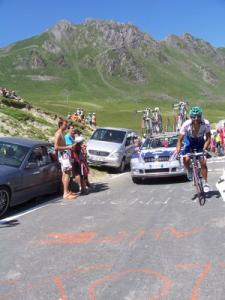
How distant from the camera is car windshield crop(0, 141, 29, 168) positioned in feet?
36.3

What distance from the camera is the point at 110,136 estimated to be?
812 inches

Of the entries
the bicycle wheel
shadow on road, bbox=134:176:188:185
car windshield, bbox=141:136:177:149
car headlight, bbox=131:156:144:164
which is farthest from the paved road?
car windshield, bbox=141:136:177:149

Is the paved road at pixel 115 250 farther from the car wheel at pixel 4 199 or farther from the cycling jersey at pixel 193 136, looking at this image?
the cycling jersey at pixel 193 136

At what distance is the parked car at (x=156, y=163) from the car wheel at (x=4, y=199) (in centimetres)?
554

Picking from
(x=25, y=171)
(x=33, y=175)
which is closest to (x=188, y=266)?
(x=25, y=171)

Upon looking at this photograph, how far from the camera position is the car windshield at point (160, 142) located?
628 inches

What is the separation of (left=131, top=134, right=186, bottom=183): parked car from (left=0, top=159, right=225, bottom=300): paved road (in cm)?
321

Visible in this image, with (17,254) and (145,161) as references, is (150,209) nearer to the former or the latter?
(17,254)

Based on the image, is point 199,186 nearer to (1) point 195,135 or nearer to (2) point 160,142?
(1) point 195,135

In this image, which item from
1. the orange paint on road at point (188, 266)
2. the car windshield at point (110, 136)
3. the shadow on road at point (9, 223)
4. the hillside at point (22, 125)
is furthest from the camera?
the hillside at point (22, 125)

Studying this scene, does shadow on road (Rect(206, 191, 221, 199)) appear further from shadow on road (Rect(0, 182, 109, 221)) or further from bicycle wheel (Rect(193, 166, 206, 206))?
shadow on road (Rect(0, 182, 109, 221))

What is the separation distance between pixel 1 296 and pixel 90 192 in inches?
311

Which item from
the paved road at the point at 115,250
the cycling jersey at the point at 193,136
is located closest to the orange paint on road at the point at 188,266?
the paved road at the point at 115,250

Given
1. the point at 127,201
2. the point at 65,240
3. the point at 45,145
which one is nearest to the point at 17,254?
the point at 65,240
